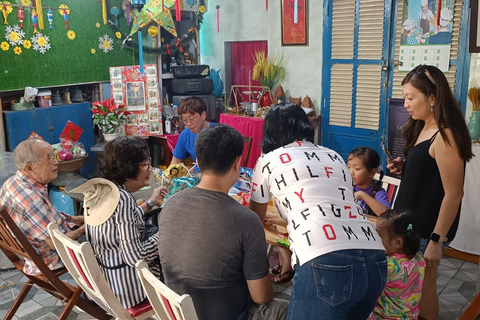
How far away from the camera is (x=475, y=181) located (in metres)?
3.34

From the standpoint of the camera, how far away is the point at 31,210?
223 cm

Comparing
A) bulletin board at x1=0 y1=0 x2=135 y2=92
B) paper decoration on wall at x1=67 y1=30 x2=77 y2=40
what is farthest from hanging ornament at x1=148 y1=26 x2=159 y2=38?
paper decoration on wall at x1=67 y1=30 x2=77 y2=40

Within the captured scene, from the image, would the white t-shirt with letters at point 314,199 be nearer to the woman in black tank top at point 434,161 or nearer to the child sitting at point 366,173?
the woman in black tank top at point 434,161

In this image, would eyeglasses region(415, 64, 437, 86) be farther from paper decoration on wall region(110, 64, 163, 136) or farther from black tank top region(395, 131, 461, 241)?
paper decoration on wall region(110, 64, 163, 136)

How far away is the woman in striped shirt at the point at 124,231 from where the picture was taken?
1940mm

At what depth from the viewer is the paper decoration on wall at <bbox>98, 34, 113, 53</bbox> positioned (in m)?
4.98

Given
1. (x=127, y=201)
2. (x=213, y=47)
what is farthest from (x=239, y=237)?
(x=213, y=47)

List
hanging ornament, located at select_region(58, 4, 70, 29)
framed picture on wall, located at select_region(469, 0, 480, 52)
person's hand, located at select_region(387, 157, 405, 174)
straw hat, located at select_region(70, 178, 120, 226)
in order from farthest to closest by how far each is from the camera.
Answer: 1. hanging ornament, located at select_region(58, 4, 70, 29)
2. framed picture on wall, located at select_region(469, 0, 480, 52)
3. person's hand, located at select_region(387, 157, 405, 174)
4. straw hat, located at select_region(70, 178, 120, 226)

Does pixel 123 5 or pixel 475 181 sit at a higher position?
pixel 123 5

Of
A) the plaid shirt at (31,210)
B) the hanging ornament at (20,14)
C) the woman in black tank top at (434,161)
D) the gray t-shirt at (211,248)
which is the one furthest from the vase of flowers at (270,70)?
the gray t-shirt at (211,248)

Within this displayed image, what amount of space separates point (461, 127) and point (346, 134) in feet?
10.0

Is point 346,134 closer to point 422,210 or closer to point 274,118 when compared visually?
point 422,210

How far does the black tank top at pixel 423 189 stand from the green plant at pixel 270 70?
3.49 m

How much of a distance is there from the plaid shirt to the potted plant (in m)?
3.51
